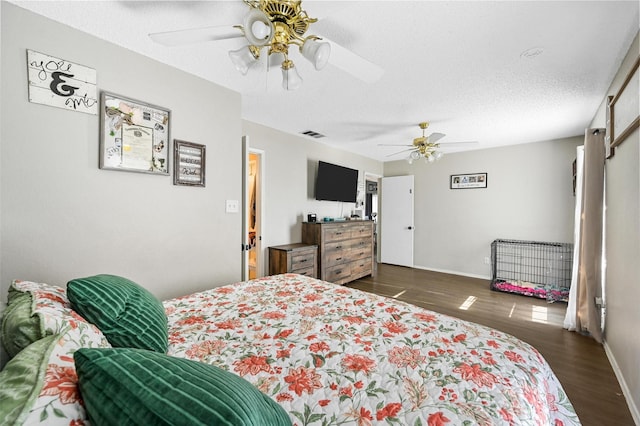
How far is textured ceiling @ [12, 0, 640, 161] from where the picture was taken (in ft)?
5.24

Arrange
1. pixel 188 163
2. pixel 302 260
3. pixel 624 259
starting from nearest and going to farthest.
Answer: pixel 624 259 < pixel 188 163 < pixel 302 260

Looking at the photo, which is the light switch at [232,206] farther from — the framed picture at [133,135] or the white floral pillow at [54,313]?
the white floral pillow at [54,313]

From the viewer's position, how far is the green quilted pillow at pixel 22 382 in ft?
1.60

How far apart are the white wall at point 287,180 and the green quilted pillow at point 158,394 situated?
3.15 meters

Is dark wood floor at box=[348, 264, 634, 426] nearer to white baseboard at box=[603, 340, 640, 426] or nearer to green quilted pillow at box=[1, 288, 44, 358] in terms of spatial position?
white baseboard at box=[603, 340, 640, 426]

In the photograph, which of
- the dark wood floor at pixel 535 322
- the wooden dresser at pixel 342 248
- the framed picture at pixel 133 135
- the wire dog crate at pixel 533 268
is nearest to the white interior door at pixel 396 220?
the dark wood floor at pixel 535 322

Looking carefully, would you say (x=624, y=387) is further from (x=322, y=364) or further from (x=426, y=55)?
(x=426, y=55)

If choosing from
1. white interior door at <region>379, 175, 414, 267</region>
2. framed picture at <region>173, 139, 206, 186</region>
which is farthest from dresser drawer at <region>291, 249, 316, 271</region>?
white interior door at <region>379, 175, 414, 267</region>

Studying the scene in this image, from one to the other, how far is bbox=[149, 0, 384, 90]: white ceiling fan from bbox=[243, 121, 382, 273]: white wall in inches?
84.8

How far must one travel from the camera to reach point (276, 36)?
136 centimetres

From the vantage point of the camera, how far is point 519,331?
2906 mm

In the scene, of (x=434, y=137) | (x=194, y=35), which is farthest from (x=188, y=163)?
(x=434, y=137)

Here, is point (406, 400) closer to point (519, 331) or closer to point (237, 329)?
point (237, 329)

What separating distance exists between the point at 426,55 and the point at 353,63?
2.87 feet
